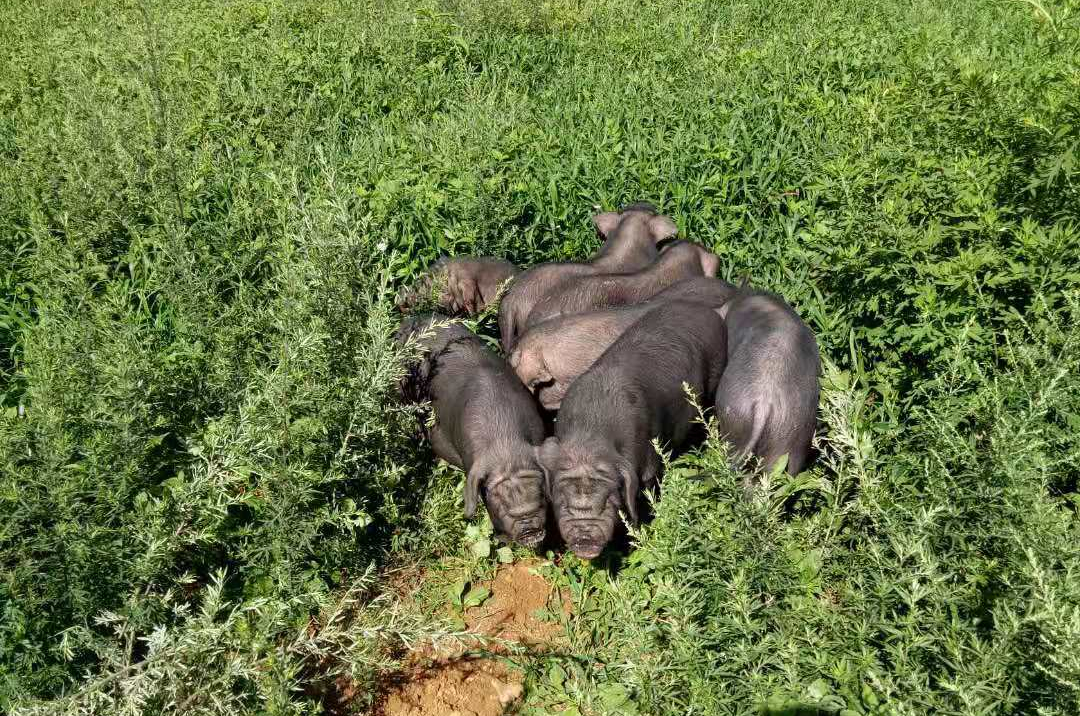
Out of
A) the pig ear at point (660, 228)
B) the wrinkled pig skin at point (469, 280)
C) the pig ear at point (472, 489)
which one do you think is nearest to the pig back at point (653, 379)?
the pig ear at point (472, 489)

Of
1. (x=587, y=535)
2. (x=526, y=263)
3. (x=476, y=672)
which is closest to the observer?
(x=476, y=672)

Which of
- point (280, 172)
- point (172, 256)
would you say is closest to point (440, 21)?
point (280, 172)

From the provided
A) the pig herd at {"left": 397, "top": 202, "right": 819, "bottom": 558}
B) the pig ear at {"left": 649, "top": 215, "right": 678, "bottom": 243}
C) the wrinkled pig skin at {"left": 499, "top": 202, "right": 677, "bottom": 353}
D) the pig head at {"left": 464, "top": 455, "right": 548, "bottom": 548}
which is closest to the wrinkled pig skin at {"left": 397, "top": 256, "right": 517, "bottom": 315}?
the pig herd at {"left": 397, "top": 202, "right": 819, "bottom": 558}

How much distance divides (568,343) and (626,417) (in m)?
0.87

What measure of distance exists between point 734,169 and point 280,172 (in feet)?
9.66

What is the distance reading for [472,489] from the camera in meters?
4.31

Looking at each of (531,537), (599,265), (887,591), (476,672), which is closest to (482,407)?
(531,537)

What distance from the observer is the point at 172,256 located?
16.4 ft

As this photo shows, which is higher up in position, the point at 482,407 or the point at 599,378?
the point at 599,378

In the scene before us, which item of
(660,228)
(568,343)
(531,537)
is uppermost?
(660,228)

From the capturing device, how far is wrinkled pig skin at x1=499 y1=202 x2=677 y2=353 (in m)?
5.58

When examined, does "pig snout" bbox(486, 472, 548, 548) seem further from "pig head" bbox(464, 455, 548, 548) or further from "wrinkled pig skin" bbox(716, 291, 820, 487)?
"wrinkled pig skin" bbox(716, 291, 820, 487)

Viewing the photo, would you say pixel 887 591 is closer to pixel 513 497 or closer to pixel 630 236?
pixel 513 497

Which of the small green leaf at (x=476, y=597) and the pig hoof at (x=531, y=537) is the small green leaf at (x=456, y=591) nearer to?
the small green leaf at (x=476, y=597)
